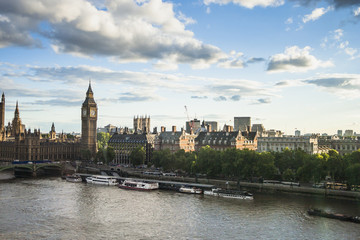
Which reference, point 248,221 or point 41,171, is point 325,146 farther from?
point 41,171

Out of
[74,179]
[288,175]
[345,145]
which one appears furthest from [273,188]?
[345,145]

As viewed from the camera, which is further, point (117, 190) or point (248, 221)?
point (117, 190)

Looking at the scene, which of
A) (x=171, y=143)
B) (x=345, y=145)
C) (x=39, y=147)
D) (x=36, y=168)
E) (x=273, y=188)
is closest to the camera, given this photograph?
(x=273, y=188)

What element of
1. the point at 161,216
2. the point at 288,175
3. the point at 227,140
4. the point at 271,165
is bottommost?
the point at 161,216

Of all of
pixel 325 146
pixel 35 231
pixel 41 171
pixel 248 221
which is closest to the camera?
pixel 35 231

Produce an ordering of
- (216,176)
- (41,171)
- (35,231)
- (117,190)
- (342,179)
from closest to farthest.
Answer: (35,231), (342,179), (117,190), (216,176), (41,171)

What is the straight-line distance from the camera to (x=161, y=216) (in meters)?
71.1

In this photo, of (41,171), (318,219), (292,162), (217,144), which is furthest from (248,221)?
(41,171)

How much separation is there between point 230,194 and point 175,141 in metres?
70.1

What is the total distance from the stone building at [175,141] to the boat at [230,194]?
199ft

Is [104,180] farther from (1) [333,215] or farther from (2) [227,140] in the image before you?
(1) [333,215]

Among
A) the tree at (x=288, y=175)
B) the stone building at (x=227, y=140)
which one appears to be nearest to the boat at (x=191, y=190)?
the tree at (x=288, y=175)

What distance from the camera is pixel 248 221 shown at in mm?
66938

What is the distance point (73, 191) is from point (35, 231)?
39776mm
